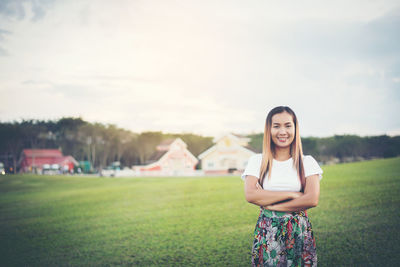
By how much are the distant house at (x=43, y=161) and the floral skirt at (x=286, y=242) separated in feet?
111

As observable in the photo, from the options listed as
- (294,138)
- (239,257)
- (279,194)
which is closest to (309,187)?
(279,194)

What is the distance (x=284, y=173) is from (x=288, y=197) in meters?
0.23

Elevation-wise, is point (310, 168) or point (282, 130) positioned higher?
point (282, 130)

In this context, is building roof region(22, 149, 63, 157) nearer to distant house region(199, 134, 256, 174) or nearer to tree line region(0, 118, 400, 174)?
tree line region(0, 118, 400, 174)

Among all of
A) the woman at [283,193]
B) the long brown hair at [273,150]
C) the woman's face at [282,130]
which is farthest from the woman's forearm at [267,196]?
the woman's face at [282,130]

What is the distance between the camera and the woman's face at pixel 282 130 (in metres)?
2.82

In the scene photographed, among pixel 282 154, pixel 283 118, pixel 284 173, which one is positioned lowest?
pixel 284 173

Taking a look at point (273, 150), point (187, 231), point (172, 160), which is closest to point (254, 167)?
point (273, 150)

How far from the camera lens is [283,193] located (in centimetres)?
270

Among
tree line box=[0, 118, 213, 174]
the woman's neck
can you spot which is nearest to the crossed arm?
the woman's neck

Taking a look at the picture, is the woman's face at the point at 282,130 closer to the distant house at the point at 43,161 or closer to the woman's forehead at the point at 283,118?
the woman's forehead at the point at 283,118

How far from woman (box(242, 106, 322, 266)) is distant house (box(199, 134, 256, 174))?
1120 inches

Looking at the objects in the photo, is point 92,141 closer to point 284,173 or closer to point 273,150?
point 273,150

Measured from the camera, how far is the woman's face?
111 inches
